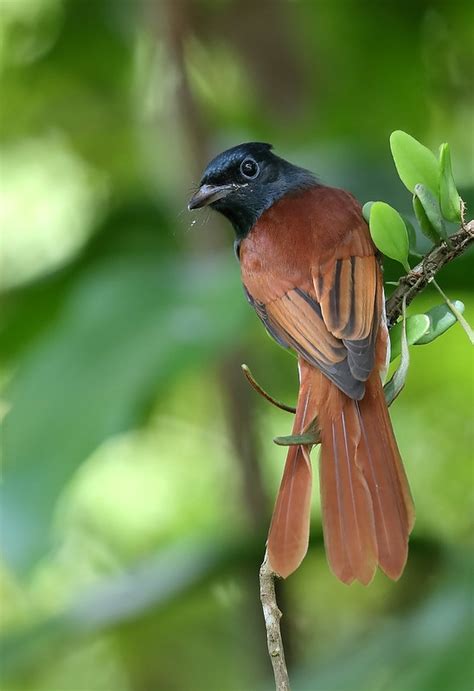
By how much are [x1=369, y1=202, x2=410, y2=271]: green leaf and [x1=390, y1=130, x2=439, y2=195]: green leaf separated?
0.16ft

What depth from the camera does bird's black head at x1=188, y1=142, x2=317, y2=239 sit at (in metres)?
2.62

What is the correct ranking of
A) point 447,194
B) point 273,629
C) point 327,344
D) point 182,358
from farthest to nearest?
point 182,358, point 327,344, point 447,194, point 273,629

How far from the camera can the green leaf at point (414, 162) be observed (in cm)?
154

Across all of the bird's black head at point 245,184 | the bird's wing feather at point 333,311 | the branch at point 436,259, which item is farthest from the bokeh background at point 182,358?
the branch at point 436,259

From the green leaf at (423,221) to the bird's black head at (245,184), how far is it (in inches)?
39.7

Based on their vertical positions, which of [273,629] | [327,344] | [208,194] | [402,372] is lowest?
[273,629]

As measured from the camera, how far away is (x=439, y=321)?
1.56 m

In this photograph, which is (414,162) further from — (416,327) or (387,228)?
(416,327)

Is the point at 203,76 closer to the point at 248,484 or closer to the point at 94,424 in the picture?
the point at 248,484

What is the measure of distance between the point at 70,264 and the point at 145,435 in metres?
1.08

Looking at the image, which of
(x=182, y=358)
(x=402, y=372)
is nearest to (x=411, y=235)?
(x=402, y=372)

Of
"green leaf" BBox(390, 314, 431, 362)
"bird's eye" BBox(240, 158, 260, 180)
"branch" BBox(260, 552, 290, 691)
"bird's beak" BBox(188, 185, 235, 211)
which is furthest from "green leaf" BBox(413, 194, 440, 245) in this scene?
"bird's eye" BBox(240, 158, 260, 180)

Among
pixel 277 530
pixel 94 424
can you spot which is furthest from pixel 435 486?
pixel 277 530

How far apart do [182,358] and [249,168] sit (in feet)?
1.73
